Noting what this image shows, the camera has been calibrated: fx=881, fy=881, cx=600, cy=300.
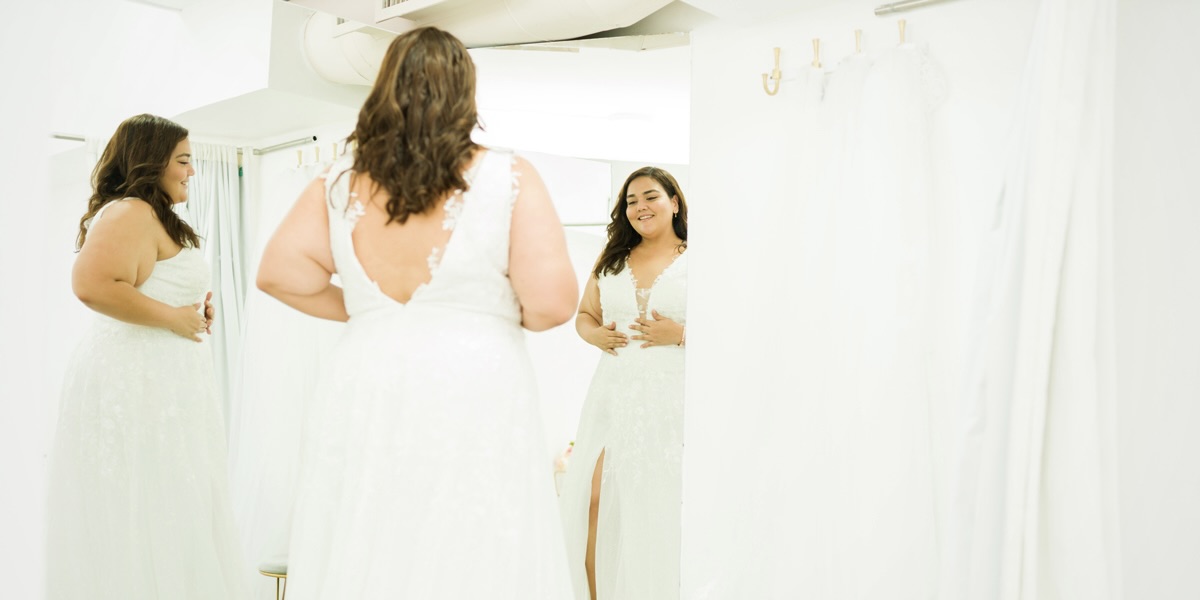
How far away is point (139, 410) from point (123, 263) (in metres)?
0.32

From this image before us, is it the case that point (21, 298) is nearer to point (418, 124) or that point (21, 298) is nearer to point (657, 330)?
point (418, 124)

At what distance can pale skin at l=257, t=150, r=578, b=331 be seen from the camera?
169cm

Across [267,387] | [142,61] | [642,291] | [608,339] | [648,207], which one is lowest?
[267,387]

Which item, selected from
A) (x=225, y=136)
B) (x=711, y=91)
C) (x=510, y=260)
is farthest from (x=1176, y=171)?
(x=225, y=136)

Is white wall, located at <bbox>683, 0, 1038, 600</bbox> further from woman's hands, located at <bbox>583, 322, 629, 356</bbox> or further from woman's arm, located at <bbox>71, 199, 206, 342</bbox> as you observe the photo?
woman's arm, located at <bbox>71, 199, 206, 342</bbox>

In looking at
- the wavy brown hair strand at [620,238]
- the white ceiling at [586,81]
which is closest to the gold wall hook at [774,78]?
the white ceiling at [586,81]

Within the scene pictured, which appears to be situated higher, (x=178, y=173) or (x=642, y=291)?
(x=178, y=173)

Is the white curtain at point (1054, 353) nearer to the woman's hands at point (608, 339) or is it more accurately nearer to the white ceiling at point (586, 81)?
the white ceiling at point (586, 81)

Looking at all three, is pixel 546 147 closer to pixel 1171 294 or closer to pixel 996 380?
pixel 996 380

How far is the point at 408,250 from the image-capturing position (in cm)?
169

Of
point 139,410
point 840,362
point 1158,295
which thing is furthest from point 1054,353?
point 139,410

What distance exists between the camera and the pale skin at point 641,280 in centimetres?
245

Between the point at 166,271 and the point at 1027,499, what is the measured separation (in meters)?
1.86

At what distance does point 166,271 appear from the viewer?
195 cm
